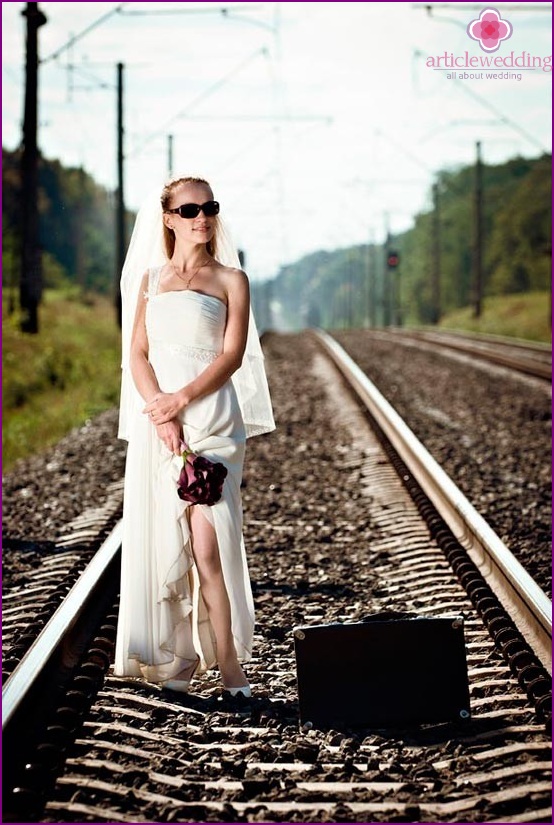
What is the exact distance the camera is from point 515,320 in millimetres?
41438

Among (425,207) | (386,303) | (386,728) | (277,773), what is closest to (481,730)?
(386,728)

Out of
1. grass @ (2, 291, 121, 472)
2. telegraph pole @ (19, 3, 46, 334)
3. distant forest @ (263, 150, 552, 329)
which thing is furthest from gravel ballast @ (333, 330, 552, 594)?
distant forest @ (263, 150, 552, 329)

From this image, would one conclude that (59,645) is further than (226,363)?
Yes

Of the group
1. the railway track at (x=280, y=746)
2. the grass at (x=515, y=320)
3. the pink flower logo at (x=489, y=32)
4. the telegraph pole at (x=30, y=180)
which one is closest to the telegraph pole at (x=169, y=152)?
the grass at (x=515, y=320)

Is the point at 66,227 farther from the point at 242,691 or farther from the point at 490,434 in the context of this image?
the point at 242,691

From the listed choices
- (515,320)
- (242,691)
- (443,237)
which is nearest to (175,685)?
(242,691)

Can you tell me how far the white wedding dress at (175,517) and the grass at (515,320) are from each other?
30.1m

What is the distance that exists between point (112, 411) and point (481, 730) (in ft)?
35.5

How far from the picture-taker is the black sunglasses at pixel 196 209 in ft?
14.6

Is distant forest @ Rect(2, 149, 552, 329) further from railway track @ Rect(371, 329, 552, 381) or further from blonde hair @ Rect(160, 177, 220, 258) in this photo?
blonde hair @ Rect(160, 177, 220, 258)

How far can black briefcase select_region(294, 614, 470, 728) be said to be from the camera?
4242 mm

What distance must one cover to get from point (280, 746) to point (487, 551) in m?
2.48

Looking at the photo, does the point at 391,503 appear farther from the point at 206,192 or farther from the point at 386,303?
the point at 386,303

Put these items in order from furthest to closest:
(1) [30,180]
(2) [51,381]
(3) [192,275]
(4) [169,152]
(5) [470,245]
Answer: (5) [470,245], (4) [169,152], (2) [51,381], (1) [30,180], (3) [192,275]
